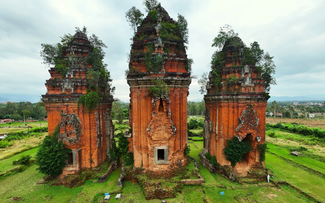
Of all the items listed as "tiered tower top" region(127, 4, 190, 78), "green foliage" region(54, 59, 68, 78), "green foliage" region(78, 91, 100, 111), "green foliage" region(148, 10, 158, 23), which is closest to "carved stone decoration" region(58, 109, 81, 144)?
"green foliage" region(78, 91, 100, 111)

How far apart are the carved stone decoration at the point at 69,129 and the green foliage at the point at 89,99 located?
4.42 feet

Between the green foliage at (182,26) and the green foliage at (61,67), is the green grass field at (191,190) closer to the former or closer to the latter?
the green foliage at (61,67)

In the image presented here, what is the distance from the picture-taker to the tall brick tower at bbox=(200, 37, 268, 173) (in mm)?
12859

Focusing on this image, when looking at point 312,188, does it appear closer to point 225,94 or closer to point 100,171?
point 225,94

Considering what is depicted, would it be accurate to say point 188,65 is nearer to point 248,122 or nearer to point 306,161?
point 248,122

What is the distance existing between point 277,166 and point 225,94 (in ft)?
31.3

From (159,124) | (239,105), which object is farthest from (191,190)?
(239,105)

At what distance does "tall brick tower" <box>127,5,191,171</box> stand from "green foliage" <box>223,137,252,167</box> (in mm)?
3836

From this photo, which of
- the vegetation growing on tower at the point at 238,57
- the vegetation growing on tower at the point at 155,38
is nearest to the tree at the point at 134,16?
the vegetation growing on tower at the point at 155,38

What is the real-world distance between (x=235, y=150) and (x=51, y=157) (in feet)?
47.2

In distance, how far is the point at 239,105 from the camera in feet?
42.8

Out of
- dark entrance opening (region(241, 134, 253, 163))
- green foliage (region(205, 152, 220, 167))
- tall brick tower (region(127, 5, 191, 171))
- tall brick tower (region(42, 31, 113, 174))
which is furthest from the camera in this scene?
green foliage (region(205, 152, 220, 167))

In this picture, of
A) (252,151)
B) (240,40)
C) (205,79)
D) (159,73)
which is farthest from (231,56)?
(252,151)

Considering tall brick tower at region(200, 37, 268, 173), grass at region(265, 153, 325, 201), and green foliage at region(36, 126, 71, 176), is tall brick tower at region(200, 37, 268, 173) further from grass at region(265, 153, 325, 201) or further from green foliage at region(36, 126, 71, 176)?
green foliage at region(36, 126, 71, 176)
